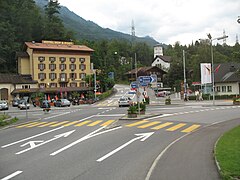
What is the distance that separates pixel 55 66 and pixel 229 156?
266ft

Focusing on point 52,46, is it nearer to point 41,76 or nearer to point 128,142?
point 41,76

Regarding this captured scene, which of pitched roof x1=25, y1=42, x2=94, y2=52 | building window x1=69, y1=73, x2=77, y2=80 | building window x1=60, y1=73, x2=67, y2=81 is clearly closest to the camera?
pitched roof x1=25, y1=42, x2=94, y2=52

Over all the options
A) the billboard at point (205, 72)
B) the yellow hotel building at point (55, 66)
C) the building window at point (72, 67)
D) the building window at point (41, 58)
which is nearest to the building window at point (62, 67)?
the yellow hotel building at point (55, 66)

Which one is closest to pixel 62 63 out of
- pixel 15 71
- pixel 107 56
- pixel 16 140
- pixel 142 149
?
pixel 15 71

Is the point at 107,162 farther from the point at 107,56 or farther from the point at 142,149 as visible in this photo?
the point at 107,56

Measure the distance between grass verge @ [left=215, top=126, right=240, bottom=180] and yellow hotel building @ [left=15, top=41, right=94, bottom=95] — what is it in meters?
72.4

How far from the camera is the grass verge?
9508mm

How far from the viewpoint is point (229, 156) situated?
11.8 meters

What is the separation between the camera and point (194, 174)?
33.5 feet

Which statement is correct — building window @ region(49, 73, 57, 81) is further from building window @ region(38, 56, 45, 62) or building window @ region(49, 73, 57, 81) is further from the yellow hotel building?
building window @ region(38, 56, 45, 62)

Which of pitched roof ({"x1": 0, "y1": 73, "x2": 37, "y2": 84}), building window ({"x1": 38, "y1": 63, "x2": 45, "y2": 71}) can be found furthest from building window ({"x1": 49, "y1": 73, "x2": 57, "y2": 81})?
pitched roof ({"x1": 0, "y1": 73, "x2": 37, "y2": 84})

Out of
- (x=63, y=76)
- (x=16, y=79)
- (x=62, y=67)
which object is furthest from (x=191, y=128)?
(x=62, y=67)

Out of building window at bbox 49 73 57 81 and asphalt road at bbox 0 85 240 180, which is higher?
building window at bbox 49 73 57 81

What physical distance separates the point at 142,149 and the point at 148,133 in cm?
515
